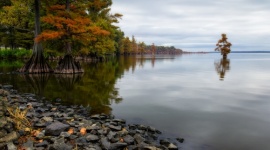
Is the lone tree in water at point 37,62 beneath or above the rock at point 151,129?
above

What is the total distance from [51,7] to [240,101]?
Result: 23.4 m

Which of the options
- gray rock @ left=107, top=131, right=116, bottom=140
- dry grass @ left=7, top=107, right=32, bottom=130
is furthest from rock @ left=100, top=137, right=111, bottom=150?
dry grass @ left=7, top=107, right=32, bottom=130

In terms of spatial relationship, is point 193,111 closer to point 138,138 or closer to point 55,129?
point 138,138

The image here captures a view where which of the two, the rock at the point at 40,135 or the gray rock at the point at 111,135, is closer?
the rock at the point at 40,135

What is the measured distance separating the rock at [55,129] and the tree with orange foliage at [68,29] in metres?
20.3

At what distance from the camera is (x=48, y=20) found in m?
27.1

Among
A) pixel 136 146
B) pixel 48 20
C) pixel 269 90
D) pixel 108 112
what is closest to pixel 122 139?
pixel 136 146

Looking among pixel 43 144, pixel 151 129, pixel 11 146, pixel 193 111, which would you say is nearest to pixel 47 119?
pixel 43 144

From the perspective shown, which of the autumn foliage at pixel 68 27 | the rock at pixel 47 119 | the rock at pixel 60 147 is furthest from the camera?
the autumn foliage at pixel 68 27

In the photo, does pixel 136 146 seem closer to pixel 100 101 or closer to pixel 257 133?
pixel 257 133

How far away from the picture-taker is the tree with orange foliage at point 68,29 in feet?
90.5

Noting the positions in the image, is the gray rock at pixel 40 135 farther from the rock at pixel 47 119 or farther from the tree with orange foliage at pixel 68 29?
the tree with orange foliage at pixel 68 29

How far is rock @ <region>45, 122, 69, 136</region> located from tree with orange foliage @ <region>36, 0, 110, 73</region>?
20.3 meters

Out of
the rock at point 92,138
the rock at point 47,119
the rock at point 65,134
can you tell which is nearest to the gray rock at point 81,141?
the rock at point 92,138
